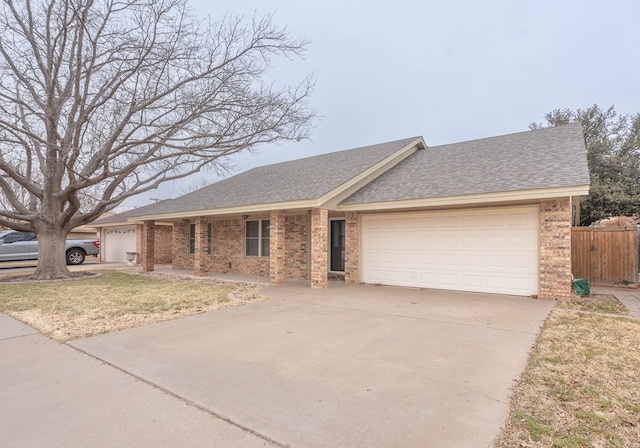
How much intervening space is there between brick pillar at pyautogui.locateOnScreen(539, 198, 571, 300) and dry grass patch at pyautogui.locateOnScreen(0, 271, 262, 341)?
6.48 m

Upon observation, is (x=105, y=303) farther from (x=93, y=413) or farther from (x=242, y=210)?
(x=93, y=413)

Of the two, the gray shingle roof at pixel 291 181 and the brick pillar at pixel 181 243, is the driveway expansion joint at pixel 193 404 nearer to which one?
the gray shingle roof at pixel 291 181

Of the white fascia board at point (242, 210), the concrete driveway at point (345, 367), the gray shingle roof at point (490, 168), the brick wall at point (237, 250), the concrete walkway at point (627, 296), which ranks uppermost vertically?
the gray shingle roof at point (490, 168)

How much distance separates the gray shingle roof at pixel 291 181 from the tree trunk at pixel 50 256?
11.2 feet

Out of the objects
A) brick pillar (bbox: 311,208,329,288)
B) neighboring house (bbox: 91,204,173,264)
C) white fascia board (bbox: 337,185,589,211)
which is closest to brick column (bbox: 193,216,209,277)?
brick pillar (bbox: 311,208,329,288)

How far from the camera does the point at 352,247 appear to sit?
421 inches

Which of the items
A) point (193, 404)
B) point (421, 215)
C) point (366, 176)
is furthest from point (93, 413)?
point (366, 176)

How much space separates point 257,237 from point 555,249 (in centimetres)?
916

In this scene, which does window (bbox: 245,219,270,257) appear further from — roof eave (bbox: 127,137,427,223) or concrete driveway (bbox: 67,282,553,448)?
concrete driveway (bbox: 67,282,553,448)

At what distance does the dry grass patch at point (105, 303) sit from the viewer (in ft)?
19.4

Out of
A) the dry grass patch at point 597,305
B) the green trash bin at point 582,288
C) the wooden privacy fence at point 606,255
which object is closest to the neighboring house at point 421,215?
the dry grass patch at point 597,305

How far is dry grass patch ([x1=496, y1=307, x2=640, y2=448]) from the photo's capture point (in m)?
2.51

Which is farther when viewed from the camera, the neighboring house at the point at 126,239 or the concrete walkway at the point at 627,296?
the neighboring house at the point at 126,239

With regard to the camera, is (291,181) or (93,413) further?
(291,181)
